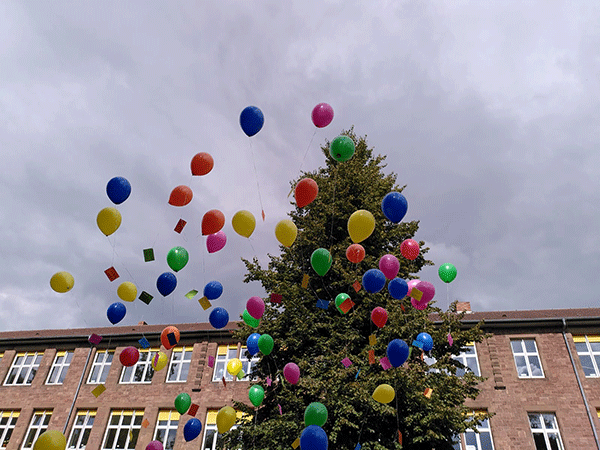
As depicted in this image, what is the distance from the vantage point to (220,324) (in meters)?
9.71

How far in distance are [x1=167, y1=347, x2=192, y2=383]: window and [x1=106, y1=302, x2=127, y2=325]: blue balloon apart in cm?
958

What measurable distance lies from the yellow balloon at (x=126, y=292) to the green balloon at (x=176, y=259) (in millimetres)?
1103

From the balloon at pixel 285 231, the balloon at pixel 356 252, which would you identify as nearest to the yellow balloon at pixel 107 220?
the balloon at pixel 285 231

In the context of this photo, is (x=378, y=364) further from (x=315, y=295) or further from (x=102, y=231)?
(x=102, y=231)

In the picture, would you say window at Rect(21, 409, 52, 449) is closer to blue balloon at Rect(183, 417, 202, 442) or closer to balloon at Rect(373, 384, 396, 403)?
blue balloon at Rect(183, 417, 202, 442)

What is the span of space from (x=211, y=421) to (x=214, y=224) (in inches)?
446

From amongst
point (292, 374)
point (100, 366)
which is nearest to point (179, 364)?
point (100, 366)

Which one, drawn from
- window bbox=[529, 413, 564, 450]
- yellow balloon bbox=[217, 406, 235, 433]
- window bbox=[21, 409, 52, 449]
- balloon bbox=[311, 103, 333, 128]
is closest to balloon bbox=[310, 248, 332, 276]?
balloon bbox=[311, 103, 333, 128]

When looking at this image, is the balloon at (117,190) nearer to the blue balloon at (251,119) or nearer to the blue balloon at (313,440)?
the blue balloon at (251,119)

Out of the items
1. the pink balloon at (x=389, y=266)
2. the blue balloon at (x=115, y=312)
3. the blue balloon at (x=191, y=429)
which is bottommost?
the blue balloon at (x=191, y=429)

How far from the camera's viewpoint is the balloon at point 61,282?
8539 millimetres

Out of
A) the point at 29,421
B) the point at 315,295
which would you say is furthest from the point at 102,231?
the point at 29,421

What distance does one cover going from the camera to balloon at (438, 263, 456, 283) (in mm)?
9859

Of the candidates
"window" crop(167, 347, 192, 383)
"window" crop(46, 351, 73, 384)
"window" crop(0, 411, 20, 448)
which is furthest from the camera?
"window" crop(46, 351, 73, 384)
